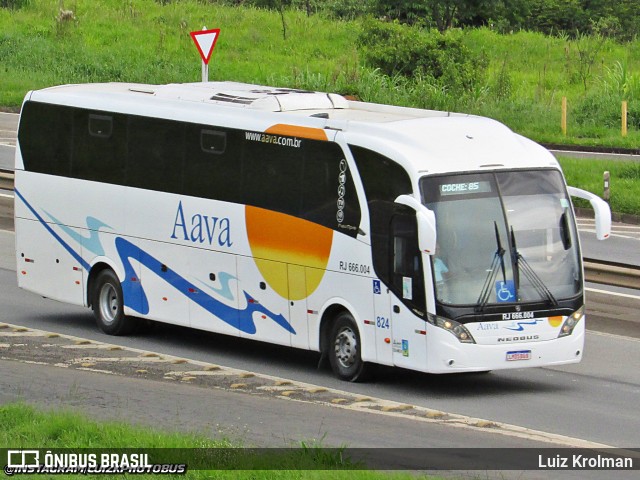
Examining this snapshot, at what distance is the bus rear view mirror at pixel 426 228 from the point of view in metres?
14.5

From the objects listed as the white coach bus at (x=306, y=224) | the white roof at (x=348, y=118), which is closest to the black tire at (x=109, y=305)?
the white coach bus at (x=306, y=224)

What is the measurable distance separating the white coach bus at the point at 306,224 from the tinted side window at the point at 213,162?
0.08 feet

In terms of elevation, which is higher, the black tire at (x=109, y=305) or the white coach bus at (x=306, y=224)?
the white coach bus at (x=306, y=224)

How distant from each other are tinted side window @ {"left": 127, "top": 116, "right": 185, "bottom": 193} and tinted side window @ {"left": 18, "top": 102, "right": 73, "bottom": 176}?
1.36 m

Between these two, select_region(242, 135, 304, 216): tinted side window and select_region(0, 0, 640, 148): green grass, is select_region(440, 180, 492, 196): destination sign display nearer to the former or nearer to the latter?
select_region(242, 135, 304, 216): tinted side window

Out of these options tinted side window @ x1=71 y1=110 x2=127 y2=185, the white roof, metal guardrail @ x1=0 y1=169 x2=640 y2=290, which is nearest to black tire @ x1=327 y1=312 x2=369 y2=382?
the white roof

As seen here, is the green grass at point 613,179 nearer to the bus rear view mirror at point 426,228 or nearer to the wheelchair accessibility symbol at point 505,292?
the wheelchair accessibility symbol at point 505,292

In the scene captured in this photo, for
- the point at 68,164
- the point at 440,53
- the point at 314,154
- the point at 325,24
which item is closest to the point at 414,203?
the point at 314,154

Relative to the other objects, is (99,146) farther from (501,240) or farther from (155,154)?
(501,240)

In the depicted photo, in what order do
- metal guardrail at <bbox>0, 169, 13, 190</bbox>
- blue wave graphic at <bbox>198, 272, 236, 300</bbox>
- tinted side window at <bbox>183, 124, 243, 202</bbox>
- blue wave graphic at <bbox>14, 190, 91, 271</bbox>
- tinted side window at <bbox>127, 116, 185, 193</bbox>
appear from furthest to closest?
metal guardrail at <bbox>0, 169, 13, 190</bbox>, blue wave graphic at <bbox>14, 190, 91, 271</bbox>, tinted side window at <bbox>127, 116, 185, 193</bbox>, blue wave graphic at <bbox>198, 272, 236, 300</bbox>, tinted side window at <bbox>183, 124, 243, 202</bbox>

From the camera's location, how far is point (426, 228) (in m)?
14.5

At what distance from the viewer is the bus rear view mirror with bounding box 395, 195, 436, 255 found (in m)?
14.5

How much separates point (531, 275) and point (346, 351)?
7.74 ft

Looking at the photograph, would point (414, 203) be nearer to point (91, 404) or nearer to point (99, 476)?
point (91, 404)
